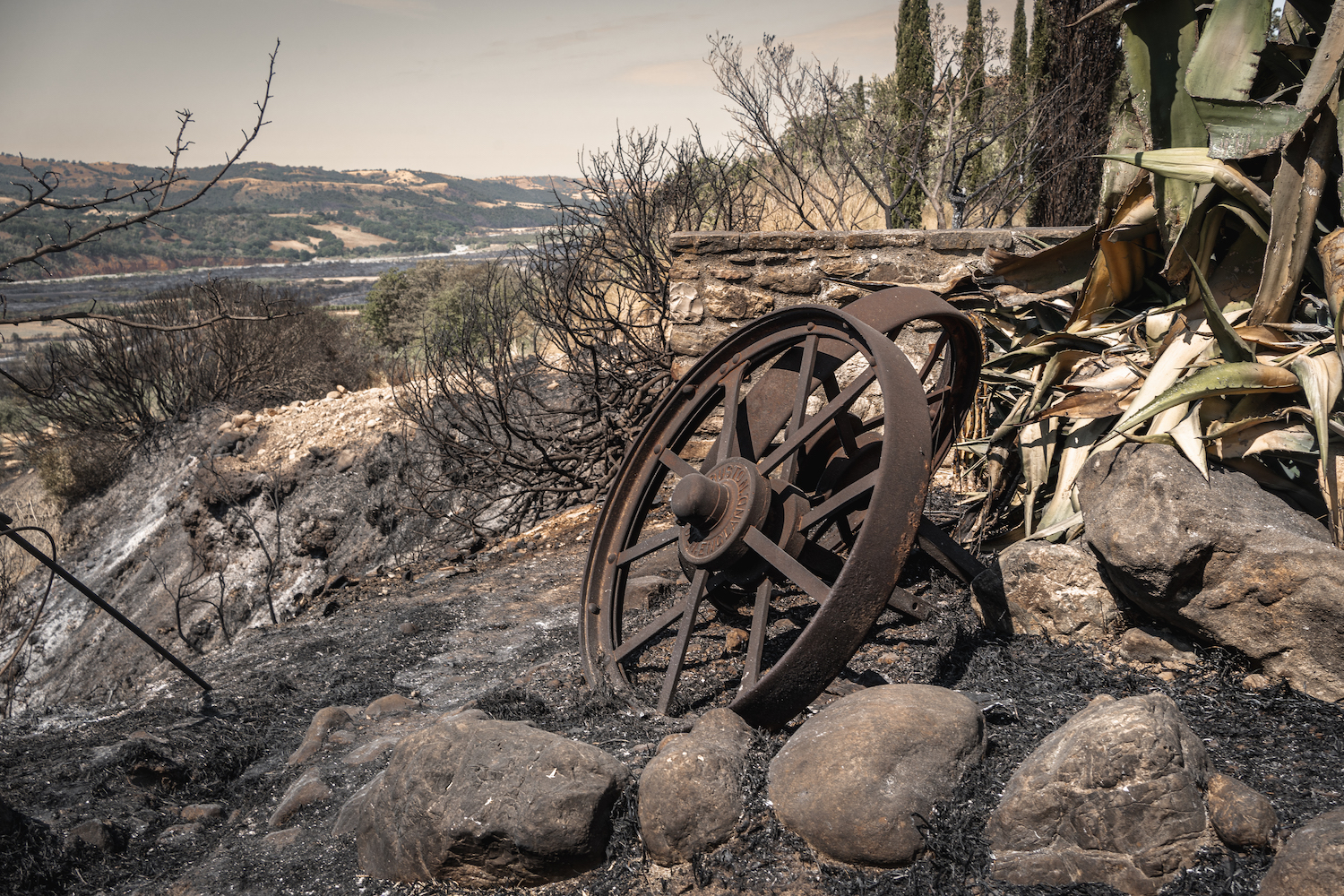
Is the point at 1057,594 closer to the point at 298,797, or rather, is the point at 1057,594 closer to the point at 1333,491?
the point at 1333,491

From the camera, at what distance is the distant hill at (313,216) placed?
48.7 m

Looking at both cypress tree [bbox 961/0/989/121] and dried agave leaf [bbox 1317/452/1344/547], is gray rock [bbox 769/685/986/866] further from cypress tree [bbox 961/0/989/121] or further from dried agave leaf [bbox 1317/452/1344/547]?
cypress tree [bbox 961/0/989/121]

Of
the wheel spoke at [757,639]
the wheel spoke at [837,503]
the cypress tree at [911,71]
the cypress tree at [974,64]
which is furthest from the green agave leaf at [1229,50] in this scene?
the cypress tree at [911,71]

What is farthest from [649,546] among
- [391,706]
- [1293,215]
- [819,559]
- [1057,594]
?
[1293,215]

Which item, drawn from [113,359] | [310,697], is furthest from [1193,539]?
[113,359]

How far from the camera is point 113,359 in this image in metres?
12.3

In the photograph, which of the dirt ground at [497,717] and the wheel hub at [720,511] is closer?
the dirt ground at [497,717]

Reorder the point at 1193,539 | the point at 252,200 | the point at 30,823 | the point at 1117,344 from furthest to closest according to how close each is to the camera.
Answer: the point at 252,200 < the point at 1117,344 < the point at 30,823 < the point at 1193,539

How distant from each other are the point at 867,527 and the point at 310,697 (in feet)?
9.55

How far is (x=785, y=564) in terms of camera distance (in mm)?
2508

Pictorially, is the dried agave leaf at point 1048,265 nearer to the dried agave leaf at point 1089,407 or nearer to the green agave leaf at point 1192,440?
the dried agave leaf at point 1089,407

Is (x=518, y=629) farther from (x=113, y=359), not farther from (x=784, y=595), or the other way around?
(x=113, y=359)

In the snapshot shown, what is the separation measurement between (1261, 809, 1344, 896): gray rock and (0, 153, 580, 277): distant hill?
1624 inches

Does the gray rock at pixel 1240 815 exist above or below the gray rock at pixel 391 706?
above
